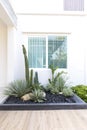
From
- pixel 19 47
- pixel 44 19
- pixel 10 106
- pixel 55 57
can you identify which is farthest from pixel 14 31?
pixel 10 106

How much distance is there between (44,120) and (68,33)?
16.0 feet

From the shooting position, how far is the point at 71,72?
8695mm

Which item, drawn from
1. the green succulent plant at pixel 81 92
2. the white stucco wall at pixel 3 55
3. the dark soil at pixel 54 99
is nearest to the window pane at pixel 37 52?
the white stucco wall at pixel 3 55

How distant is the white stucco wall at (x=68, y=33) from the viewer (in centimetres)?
860

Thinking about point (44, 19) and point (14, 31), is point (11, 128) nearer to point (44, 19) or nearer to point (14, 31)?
point (14, 31)

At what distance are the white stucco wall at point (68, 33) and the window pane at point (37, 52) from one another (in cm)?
27

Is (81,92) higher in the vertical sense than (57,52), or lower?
lower

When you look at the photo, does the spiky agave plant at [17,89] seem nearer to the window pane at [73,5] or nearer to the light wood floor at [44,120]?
the light wood floor at [44,120]

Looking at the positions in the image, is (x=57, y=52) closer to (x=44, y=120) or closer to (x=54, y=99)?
(x=54, y=99)

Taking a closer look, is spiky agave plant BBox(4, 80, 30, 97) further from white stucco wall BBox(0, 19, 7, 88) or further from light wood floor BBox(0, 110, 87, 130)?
light wood floor BBox(0, 110, 87, 130)

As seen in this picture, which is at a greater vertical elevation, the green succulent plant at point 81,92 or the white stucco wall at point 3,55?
the white stucco wall at point 3,55

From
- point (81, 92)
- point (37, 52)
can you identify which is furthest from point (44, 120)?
point (37, 52)

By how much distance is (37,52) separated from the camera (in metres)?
8.80

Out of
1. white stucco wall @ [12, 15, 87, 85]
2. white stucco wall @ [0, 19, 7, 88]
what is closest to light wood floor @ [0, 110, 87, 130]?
white stucco wall @ [0, 19, 7, 88]
